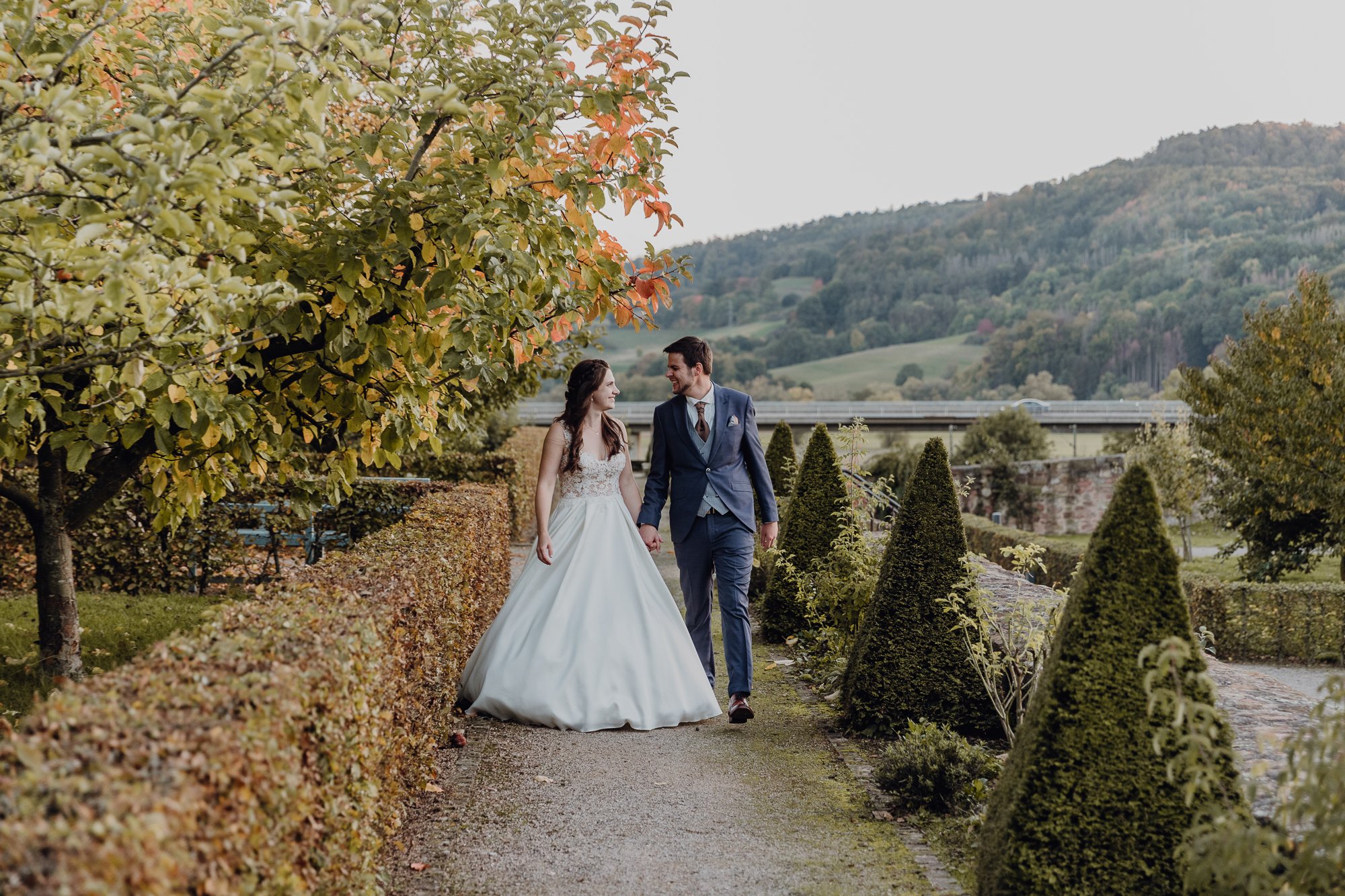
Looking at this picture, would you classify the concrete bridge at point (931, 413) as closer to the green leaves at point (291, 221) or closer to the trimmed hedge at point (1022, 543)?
the trimmed hedge at point (1022, 543)

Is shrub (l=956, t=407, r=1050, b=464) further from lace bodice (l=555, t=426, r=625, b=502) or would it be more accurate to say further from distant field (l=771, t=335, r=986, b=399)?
distant field (l=771, t=335, r=986, b=399)

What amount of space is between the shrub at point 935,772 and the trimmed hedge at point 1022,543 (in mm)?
10347

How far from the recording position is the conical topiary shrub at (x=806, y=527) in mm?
8914

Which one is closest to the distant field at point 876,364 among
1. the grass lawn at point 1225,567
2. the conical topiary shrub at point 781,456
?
the grass lawn at point 1225,567

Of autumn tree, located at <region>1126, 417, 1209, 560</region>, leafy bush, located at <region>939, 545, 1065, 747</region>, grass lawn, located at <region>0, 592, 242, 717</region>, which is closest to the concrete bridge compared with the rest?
autumn tree, located at <region>1126, 417, 1209, 560</region>

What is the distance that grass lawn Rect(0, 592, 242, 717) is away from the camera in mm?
6777

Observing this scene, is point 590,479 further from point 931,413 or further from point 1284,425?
point 931,413

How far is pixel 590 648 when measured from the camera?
582 centimetres

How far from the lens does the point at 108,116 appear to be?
5090mm

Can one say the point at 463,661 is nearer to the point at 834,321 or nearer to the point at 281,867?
the point at 281,867

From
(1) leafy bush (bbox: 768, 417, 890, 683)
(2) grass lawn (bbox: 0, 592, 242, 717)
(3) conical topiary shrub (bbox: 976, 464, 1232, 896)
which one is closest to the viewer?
(3) conical topiary shrub (bbox: 976, 464, 1232, 896)

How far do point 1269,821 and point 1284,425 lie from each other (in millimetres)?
17247

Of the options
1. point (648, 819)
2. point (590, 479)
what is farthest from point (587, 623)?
point (648, 819)

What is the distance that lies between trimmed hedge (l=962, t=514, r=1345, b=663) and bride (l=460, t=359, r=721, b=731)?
10.8 m
